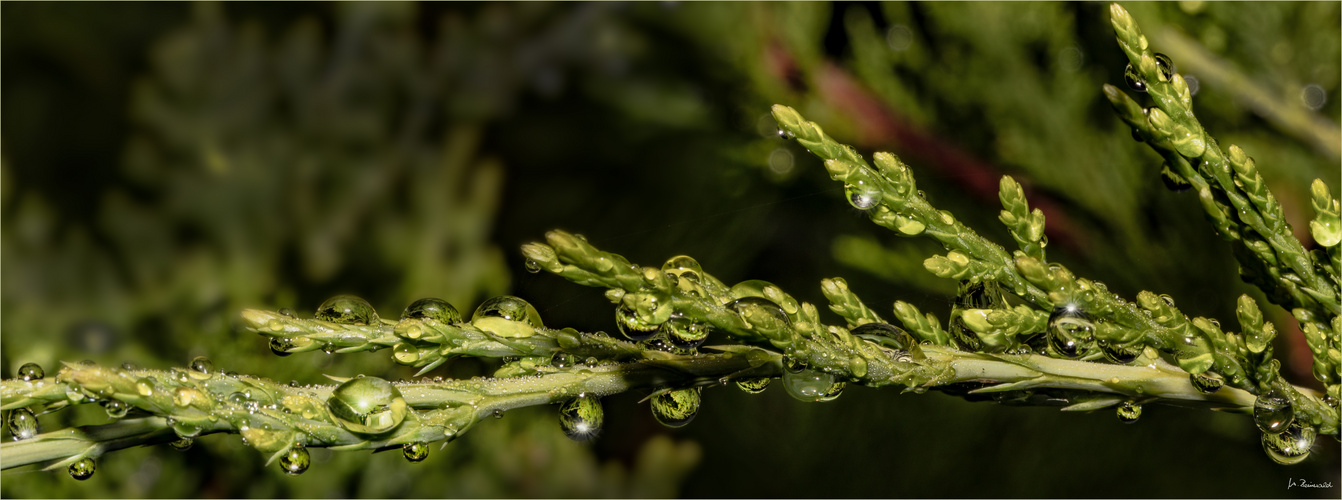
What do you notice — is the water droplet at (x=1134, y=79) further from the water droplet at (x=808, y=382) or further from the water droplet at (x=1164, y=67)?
the water droplet at (x=808, y=382)

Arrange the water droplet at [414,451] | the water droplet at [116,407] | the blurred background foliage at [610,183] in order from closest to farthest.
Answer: the water droplet at [116,407]
the water droplet at [414,451]
the blurred background foliage at [610,183]

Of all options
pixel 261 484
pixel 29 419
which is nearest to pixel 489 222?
pixel 261 484

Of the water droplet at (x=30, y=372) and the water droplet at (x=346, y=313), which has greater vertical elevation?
the water droplet at (x=346, y=313)

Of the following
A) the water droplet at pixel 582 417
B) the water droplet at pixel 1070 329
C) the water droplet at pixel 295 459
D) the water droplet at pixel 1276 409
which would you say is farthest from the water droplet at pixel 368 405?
the water droplet at pixel 1276 409

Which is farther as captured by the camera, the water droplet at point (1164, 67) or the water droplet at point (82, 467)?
the water droplet at point (1164, 67)

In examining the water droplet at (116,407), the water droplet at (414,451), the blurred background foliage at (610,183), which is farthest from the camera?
the blurred background foliage at (610,183)

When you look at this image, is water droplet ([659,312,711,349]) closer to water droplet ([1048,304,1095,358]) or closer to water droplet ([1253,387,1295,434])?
water droplet ([1048,304,1095,358])

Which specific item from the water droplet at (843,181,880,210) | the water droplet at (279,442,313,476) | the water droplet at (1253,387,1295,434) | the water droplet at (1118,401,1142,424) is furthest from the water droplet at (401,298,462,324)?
the water droplet at (1253,387,1295,434)
